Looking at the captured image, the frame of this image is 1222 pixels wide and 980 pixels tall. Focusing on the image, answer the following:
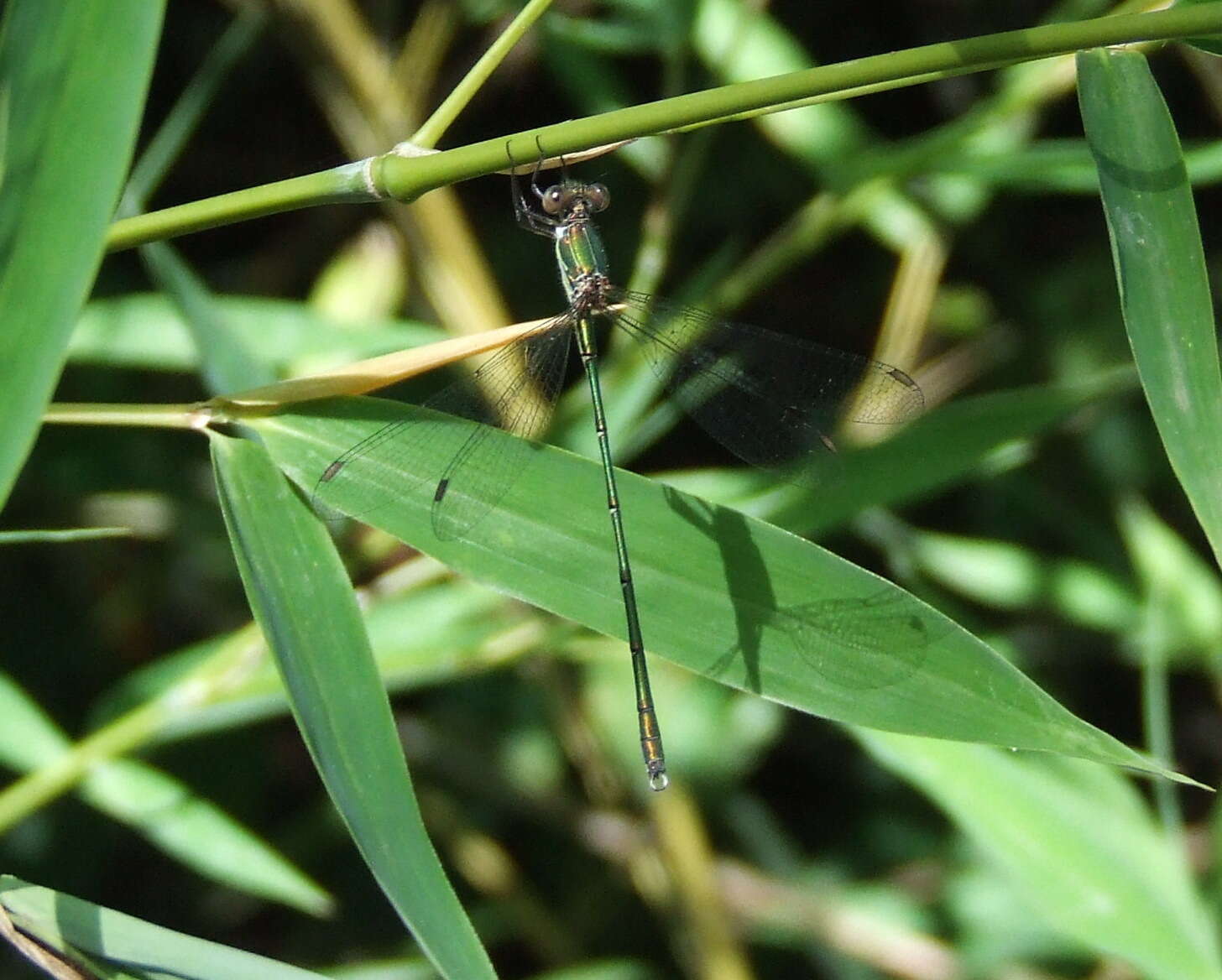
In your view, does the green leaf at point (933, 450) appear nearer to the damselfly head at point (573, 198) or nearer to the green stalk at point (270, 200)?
the damselfly head at point (573, 198)

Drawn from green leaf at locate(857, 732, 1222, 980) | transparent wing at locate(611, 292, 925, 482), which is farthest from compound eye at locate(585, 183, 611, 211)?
green leaf at locate(857, 732, 1222, 980)

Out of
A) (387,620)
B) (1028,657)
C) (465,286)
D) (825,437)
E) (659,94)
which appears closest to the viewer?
(825,437)

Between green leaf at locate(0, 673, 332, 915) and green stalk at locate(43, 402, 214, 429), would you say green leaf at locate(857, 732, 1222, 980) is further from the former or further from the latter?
green stalk at locate(43, 402, 214, 429)

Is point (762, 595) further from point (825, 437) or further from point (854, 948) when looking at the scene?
point (854, 948)

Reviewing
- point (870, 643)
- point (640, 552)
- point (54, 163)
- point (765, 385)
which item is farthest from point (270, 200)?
point (765, 385)

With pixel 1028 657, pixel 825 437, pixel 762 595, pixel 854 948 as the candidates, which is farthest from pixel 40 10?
pixel 1028 657

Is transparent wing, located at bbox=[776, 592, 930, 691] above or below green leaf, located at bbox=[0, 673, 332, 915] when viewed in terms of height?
below

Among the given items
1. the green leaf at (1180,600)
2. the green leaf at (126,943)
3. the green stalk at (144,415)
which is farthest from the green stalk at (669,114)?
the green leaf at (1180,600)
